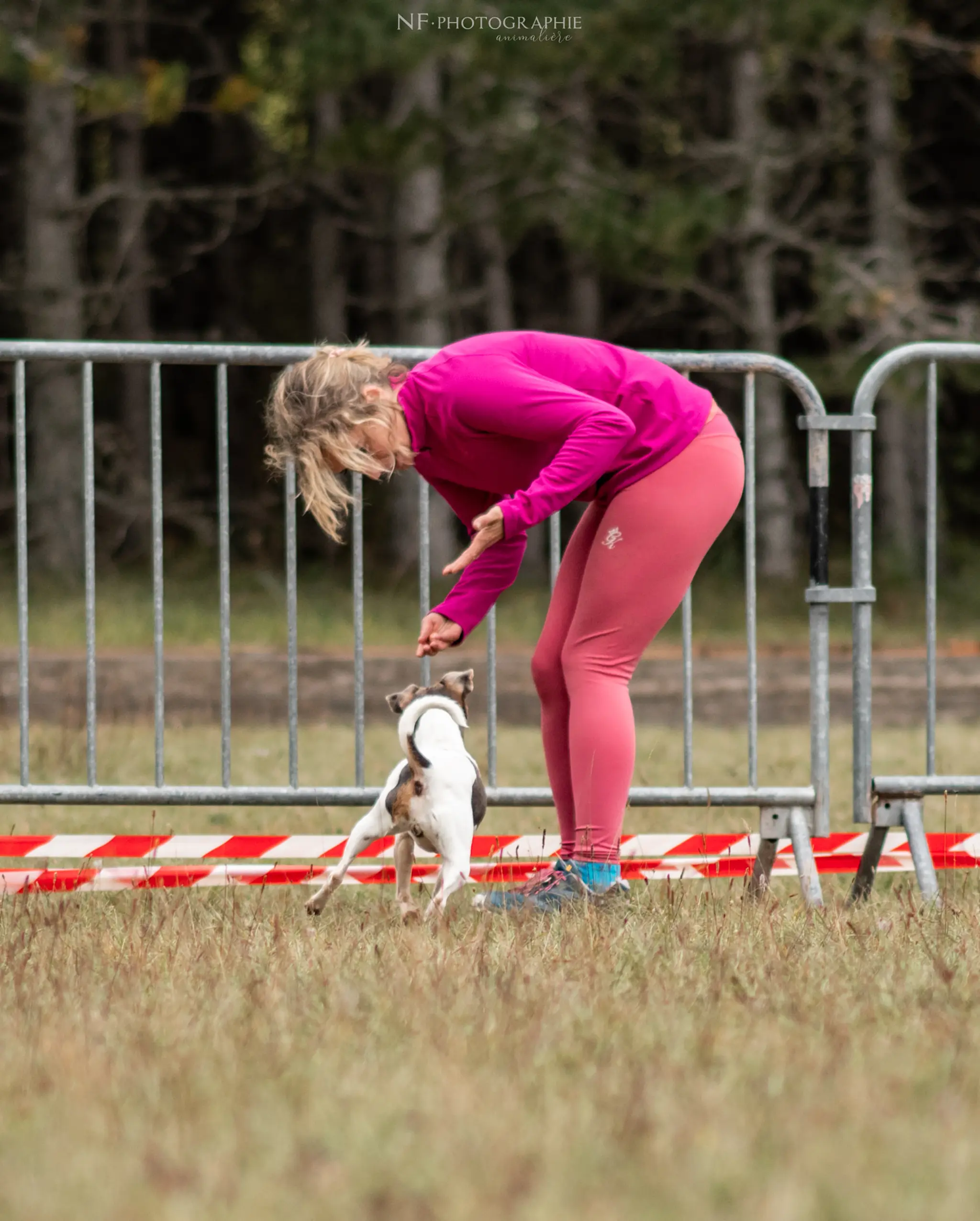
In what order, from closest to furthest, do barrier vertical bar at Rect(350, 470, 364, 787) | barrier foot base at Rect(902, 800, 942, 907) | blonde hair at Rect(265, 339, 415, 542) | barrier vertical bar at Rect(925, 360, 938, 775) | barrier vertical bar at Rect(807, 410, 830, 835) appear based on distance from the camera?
blonde hair at Rect(265, 339, 415, 542), barrier foot base at Rect(902, 800, 942, 907), barrier vertical bar at Rect(807, 410, 830, 835), barrier vertical bar at Rect(350, 470, 364, 787), barrier vertical bar at Rect(925, 360, 938, 775)

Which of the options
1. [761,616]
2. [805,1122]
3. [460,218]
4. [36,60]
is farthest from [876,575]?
[805,1122]

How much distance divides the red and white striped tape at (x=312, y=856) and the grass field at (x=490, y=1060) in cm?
12

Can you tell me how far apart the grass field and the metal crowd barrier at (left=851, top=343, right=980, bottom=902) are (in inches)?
6.9

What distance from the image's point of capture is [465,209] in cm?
1689

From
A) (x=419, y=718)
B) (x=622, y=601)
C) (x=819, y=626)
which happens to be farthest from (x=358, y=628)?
(x=819, y=626)

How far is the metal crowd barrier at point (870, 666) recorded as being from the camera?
182 inches

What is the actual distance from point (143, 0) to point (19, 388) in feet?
50.1

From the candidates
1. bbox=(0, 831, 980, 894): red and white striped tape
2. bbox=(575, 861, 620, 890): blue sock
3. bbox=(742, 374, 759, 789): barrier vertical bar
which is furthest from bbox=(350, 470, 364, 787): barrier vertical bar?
bbox=(742, 374, 759, 789): barrier vertical bar

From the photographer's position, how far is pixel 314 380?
13.6 feet

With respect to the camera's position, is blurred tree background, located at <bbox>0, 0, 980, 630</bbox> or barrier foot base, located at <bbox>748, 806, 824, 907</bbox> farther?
blurred tree background, located at <bbox>0, 0, 980, 630</bbox>

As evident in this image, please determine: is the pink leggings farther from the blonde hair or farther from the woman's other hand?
the blonde hair

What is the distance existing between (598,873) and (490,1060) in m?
1.48

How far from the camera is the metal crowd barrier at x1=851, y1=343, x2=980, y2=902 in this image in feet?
15.2

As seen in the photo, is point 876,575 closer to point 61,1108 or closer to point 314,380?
point 314,380
